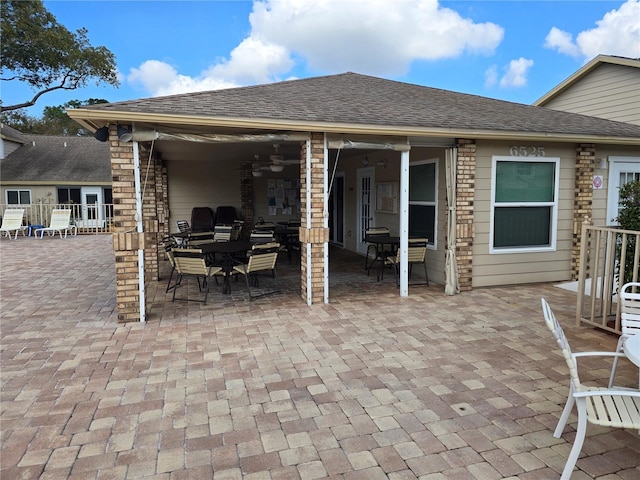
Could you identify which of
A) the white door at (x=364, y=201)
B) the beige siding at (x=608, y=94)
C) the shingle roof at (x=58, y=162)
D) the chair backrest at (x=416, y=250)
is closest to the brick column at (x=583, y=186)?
the chair backrest at (x=416, y=250)

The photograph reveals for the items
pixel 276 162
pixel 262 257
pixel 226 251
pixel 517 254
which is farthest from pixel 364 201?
pixel 226 251

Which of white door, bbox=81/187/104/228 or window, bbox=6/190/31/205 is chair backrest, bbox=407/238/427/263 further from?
window, bbox=6/190/31/205

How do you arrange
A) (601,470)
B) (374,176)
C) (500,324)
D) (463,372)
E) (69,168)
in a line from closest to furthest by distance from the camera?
1. (601,470)
2. (463,372)
3. (500,324)
4. (374,176)
5. (69,168)

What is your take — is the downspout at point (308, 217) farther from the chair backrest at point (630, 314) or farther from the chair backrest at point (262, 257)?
the chair backrest at point (630, 314)

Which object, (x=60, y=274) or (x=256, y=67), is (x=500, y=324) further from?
(x=256, y=67)

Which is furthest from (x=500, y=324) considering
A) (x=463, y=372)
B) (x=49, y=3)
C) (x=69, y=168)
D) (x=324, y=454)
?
(x=49, y=3)

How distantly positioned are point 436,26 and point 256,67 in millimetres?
15859

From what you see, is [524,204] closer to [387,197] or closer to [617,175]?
[617,175]

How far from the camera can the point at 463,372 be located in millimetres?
3574

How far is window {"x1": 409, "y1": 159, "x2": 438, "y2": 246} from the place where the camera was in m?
7.05

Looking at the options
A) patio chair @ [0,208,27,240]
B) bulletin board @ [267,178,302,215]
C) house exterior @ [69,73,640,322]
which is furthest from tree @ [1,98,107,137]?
house exterior @ [69,73,640,322]

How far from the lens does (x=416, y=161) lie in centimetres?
749

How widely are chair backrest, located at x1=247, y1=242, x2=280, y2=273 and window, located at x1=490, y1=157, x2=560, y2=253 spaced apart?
3488 mm

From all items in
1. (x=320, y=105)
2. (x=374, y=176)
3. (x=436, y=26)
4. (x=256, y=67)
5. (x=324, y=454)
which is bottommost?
(x=324, y=454)
